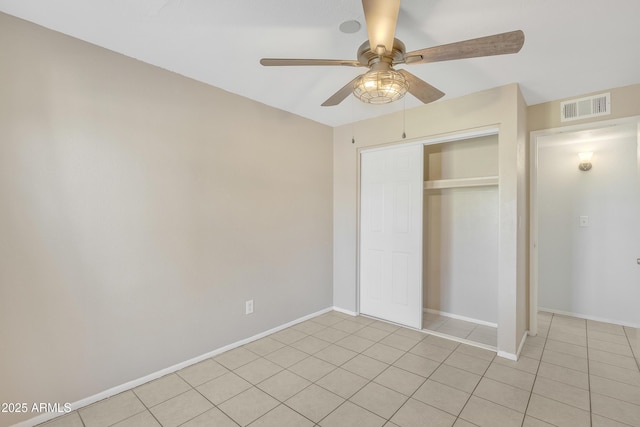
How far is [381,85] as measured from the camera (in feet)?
5.21

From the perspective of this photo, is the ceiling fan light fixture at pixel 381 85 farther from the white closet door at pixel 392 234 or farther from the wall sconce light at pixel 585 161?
the wall sconce light at pixel 585 161

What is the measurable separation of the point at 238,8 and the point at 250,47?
0.39m

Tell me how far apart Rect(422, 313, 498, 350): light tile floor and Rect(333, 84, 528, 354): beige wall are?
0.98 ft

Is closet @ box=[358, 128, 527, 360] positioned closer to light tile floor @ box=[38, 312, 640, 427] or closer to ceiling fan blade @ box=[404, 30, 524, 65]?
light tile floor @ box=[38, 312, 640, 427]

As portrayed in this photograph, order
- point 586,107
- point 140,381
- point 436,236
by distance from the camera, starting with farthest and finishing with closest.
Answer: point 436,236, point 586,107, point 140,381

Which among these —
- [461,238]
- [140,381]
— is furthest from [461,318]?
[140,381]

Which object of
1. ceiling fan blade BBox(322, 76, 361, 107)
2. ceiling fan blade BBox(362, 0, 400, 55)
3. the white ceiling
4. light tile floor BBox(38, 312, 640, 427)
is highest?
the white ceiling

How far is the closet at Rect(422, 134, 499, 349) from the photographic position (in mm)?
3381

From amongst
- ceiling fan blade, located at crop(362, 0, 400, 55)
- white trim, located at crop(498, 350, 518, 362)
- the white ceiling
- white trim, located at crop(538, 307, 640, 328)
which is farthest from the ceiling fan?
white trim, located at crop(538, 307, 640, 328)

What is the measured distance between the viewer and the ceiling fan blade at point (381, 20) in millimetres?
1262

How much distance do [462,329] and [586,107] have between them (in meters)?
2.51

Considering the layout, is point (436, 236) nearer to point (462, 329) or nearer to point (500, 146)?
point (462, 329)

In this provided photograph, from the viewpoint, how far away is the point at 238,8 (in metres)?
1.68

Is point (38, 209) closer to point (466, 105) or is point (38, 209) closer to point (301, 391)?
point (301, 391)
